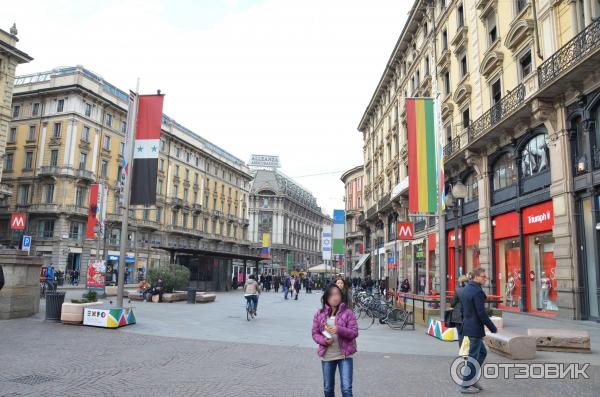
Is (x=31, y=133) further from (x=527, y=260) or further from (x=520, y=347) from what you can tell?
(x=520, y=347)

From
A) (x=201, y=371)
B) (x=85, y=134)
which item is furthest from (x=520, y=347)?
(x=85, y=134)

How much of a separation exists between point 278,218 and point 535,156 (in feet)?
313

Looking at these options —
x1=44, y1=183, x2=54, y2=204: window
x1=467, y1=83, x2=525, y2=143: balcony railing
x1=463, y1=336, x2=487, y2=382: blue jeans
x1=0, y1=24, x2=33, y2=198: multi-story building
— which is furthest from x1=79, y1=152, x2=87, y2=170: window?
x1=463, y1=336, x2=487, y2=382: blue jeans

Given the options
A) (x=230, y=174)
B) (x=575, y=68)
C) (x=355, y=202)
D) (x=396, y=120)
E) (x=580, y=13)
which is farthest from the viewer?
(x=230, y=174)

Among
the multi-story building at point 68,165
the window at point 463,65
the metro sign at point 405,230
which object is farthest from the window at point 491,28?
the multi-story building at point 68,165

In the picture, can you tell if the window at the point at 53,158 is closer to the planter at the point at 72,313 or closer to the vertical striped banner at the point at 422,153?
the planter at the point at 72,313

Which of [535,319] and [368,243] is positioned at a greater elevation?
[368,243]

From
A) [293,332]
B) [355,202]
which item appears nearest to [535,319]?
[293,332]

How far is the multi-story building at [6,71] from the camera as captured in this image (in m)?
37.9

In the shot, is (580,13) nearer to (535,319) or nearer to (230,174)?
(535,319)

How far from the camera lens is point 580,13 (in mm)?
16375

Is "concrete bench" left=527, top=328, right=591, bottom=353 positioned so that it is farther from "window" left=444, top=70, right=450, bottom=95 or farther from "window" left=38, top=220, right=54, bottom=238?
"window" left=38, top=220, right=54, bottom=238

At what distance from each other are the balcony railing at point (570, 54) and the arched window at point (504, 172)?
15.4 ft

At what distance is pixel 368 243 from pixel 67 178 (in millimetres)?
33469
